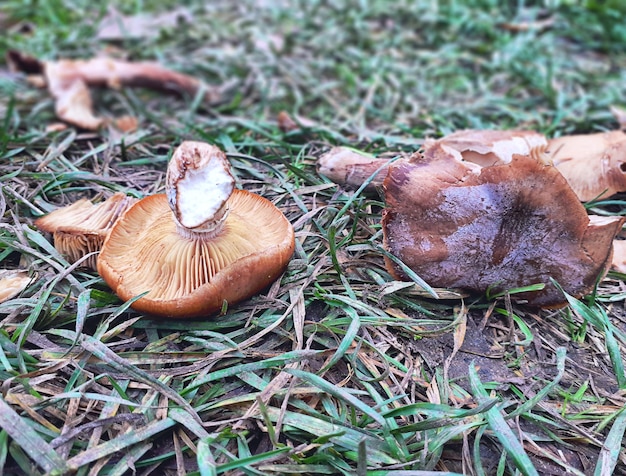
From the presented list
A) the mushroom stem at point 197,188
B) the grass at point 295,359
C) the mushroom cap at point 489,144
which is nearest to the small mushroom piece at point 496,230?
the grass at point 295,359

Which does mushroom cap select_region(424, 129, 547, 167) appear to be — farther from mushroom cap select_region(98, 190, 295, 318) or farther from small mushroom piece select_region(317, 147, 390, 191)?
mushroom cap select_region(98, 190, 295, 318)

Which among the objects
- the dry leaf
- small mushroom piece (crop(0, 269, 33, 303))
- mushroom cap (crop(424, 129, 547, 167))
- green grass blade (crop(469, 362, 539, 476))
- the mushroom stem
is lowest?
green grass blade (crop(469, 362, 539, 476))

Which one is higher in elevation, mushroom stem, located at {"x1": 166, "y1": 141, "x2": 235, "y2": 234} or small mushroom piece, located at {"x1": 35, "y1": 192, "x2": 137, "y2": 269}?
mushroom stem, located at {"x1": 166, "y1": 141, "x2": 235, "y2": 234}

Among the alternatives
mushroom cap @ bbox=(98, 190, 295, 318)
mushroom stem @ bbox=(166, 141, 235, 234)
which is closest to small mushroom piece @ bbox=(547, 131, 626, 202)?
mushroom cap @ bbox=(98, 190, 295, 318)

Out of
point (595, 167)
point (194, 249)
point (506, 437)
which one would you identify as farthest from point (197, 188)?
point (595, 167)

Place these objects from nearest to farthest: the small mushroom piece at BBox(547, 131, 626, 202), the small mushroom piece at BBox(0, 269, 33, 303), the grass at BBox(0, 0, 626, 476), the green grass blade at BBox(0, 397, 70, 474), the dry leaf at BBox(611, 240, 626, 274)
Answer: the green grass blade at BBox(0, 397, 70, 474), the grass at BBox(0, 0, 626, 476), the small mushroom piece at BBox(0, 269, 33, 303), the dry leaf at BBox(611, 240, 626, 274), the small mushroom piece at BBox(547, 131, 626, 202)

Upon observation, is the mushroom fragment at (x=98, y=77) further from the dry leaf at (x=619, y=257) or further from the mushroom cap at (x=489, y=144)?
the dry leaf at (x=619, y=257)

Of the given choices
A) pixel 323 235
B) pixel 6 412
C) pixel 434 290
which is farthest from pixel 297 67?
pixel 6 412

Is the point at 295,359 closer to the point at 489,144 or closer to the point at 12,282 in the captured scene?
the point at 12,282
